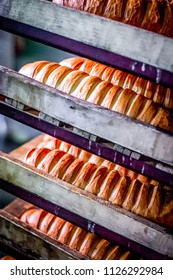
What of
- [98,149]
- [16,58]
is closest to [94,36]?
[98,149]

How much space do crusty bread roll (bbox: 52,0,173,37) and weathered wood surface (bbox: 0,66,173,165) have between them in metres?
→ 0.46

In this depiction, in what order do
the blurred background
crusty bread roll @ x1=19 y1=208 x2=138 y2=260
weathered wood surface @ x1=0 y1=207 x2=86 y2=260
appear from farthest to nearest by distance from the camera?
the blurred background
crusty bread roll @ x1=19 y1=208 x2=138 y2=260
weathered wood surface @ x1=0 y1=207 x2=86 y2=260

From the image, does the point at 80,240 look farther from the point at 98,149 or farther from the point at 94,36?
the point at 94,36

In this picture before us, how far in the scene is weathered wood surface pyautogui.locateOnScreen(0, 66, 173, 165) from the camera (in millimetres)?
1854

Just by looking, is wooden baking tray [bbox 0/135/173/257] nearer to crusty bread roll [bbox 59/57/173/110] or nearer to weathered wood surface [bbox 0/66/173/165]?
weathered wood surface [bbox 0/66/173/165]

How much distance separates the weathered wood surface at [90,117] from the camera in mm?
1854

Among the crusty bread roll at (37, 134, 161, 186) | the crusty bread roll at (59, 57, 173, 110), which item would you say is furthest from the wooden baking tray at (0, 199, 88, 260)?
the crusty bread roll at (59, 57, 173, 110)

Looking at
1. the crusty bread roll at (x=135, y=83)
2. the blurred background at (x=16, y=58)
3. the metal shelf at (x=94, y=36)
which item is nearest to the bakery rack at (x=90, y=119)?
the metal shelf at (x=94, y=36)

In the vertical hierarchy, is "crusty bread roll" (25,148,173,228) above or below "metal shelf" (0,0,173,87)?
below

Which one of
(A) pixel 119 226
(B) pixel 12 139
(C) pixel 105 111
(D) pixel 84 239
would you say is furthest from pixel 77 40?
(B) pixel 12 139

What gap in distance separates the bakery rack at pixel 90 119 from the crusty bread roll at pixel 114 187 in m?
0.12

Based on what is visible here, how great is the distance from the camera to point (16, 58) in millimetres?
7734

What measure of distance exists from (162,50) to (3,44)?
19.7ft

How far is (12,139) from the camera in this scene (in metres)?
5.88
